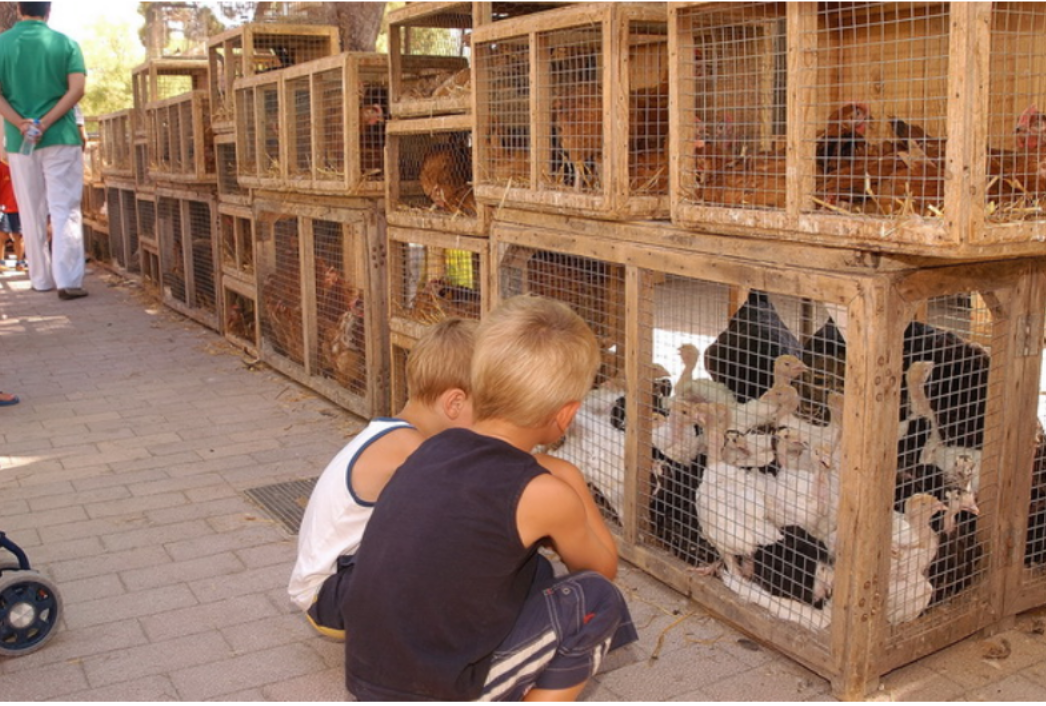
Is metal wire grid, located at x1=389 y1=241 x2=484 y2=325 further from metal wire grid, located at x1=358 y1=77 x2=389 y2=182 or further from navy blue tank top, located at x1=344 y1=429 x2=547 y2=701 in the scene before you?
navy blue tank top, located at x1=344 y1=429 x2=547 y2=701

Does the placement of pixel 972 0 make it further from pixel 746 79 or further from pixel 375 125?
pixel 375 125

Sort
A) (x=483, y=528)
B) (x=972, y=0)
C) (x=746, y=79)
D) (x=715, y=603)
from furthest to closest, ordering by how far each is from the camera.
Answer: (x=746, y=79) → (x=715, y=603) → (x=972, y=0) → (x=483, y=528)

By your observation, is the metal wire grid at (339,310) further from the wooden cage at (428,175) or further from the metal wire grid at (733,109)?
the metal wire grid at (733,109)

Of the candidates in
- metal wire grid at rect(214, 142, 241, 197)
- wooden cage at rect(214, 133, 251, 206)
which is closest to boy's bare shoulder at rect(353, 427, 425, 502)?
wooden cage at rect(214, 133, 251, 206)

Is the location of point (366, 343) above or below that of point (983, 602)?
above

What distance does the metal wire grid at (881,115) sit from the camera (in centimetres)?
258

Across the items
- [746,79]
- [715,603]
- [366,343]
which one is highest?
[746,79]

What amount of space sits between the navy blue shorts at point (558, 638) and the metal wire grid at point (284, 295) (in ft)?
13.7

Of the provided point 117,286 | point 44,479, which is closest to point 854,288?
point 44,479

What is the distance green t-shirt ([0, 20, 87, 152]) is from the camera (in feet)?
20.8

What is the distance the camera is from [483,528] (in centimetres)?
203

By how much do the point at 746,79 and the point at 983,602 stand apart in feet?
5.79

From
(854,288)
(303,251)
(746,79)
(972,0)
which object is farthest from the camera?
(303,251)

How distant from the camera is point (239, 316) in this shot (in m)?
7.67
